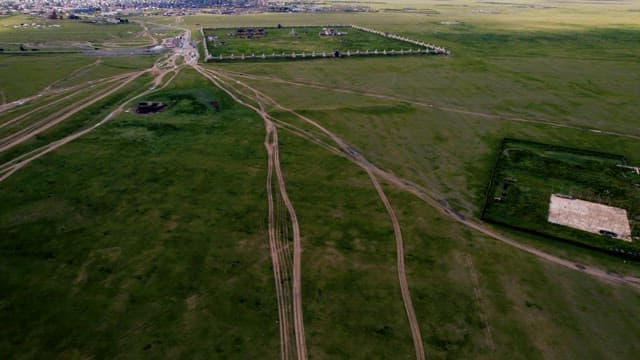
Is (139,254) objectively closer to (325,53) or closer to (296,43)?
(325,53)

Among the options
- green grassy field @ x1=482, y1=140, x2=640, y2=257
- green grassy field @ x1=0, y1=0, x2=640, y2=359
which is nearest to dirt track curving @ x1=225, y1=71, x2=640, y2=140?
green grassy field @ x1=0, y1=0, x2=640, y2=359

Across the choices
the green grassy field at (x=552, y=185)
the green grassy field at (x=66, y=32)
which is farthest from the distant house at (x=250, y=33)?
the green grassy field at (x=552, y=185)

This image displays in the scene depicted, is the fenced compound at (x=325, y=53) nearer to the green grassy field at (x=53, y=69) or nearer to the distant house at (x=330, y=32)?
the green grassy field at (x=53, y=69)

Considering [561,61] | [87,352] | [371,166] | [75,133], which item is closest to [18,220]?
[87,352]

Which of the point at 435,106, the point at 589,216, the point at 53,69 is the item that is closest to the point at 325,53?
the point at 435,106

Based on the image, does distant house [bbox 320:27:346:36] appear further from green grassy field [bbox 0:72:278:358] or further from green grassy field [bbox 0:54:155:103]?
green grassy field [bbox 0:72:278:358]
